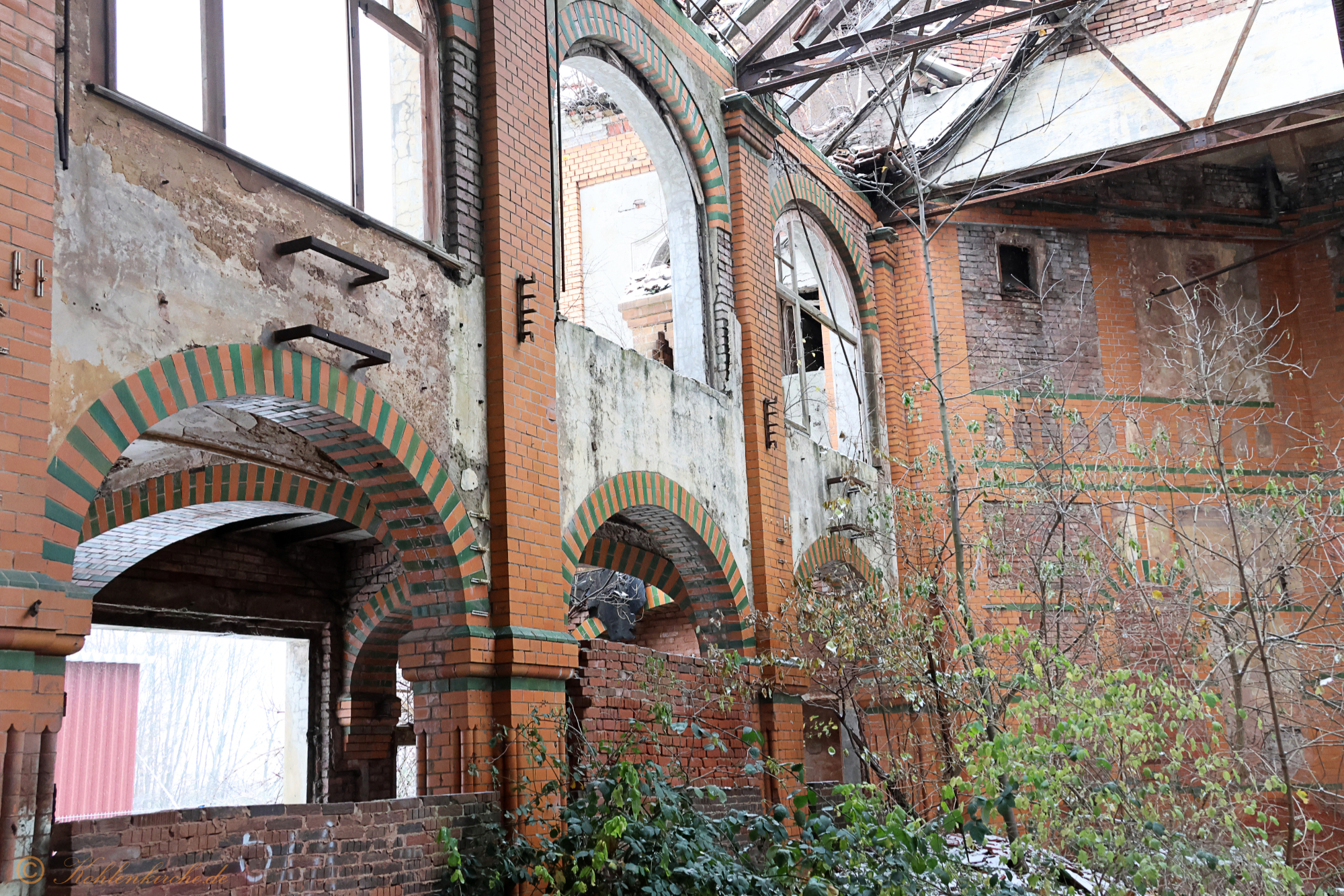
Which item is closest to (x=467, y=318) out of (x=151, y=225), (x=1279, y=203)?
(x=151, y=225)

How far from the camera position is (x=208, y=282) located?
5.53m

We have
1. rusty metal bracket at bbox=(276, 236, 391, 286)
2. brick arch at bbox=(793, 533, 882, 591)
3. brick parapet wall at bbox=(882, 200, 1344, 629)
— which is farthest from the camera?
brick parapet wall at bbox=(882, 200, 1344, 629)

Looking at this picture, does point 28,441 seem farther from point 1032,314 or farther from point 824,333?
point 1032,314

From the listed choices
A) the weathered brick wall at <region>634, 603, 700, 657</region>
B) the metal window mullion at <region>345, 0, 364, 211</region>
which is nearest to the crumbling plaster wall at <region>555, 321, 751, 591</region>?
the metal window mullion at <region>345, 0, 364, 211</region>

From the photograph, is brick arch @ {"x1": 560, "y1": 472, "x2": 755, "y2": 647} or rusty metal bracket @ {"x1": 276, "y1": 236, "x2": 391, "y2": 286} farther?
brick arch @ {"x1": 560, "y1": 472, "x2": 755, "y2": 647}

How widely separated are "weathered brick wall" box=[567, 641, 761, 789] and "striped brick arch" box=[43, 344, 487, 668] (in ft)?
3.96

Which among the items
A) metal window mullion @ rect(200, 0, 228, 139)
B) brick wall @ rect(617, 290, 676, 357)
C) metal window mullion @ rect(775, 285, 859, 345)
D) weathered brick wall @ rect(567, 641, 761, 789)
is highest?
brick wall @ rect(617, 290, 676, 357)

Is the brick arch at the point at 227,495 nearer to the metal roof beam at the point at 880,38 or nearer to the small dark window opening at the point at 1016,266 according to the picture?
the metal roof beam at the point at 880,38

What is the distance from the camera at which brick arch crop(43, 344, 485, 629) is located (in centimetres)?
475

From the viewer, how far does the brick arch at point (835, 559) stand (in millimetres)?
11516

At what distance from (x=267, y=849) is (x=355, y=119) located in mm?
3998

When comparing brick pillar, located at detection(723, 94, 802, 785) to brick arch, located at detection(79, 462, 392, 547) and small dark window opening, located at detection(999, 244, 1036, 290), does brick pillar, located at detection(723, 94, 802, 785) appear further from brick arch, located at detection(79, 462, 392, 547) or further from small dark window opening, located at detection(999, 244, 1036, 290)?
small dark window opening, located at detection(999, 244, 1036, 290)

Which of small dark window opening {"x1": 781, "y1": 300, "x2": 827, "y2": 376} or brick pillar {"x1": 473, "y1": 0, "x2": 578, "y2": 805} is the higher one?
small dark window opening {"x1": 781, "y1": 300, "x2": 827, "y2": 376}

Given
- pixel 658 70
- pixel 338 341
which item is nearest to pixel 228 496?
pixel 338 341
